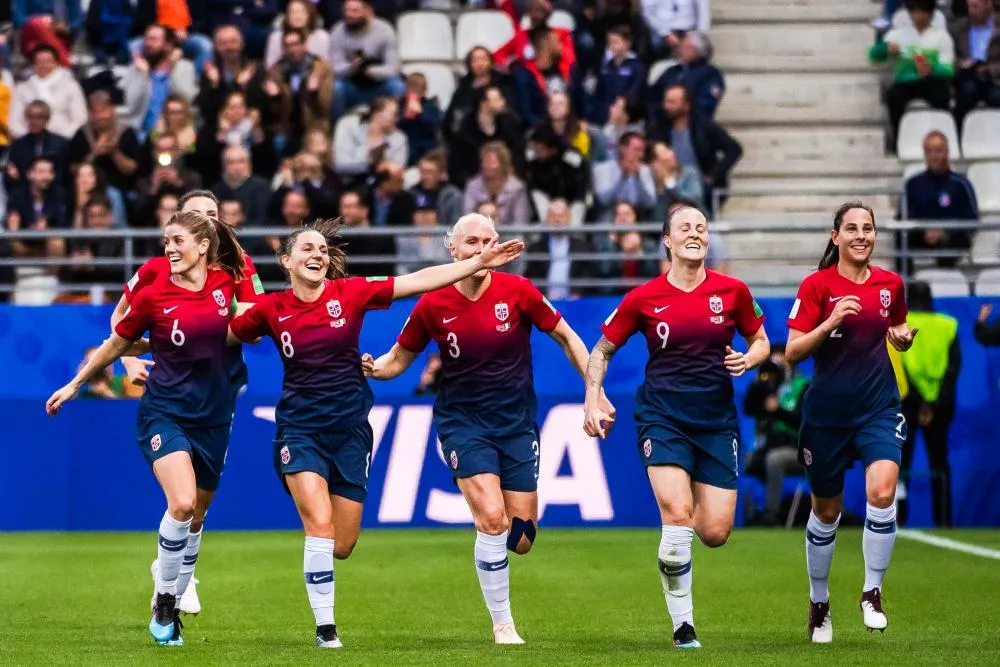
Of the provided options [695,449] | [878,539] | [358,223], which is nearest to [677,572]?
[695,449]

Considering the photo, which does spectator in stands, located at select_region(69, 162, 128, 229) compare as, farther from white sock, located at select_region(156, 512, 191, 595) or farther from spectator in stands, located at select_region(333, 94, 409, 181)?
white sock, located at select_region(156, 512, 191, 595)

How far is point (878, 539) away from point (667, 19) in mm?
12403

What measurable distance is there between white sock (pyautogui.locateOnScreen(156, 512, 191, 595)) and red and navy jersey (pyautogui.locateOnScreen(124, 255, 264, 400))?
950mm

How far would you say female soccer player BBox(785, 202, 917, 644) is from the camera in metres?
10.6

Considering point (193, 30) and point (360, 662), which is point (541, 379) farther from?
point (360, 662)

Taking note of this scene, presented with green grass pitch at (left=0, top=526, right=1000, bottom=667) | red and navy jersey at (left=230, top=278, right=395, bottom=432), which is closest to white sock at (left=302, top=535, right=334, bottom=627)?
green grass pitch at (left=0, top=526, right=1000, bottom=667)

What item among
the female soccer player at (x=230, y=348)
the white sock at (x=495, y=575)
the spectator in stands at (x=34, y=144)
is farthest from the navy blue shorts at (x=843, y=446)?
the spectator in stands at (x=34, y=144)

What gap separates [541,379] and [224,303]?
7736mm

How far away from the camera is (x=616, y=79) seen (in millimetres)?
21031

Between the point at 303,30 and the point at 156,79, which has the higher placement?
the point at 303,30

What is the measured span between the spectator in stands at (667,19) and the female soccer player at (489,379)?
1152 cm

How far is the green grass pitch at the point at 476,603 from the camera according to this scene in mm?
9852

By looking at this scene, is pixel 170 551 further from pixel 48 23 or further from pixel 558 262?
pixel 48 23

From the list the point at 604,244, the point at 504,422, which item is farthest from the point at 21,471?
the point at 504,422
